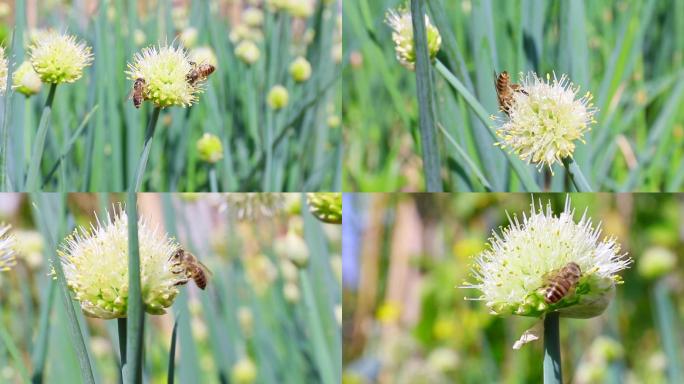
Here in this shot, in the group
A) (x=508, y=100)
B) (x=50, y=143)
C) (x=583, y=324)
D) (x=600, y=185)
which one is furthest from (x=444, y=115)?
(x=50, y=143)

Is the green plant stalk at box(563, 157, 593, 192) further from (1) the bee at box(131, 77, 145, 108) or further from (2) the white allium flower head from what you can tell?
(1) the bee at box(131, 77, 145, 108)

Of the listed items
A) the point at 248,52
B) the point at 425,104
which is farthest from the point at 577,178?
the point at 248,52

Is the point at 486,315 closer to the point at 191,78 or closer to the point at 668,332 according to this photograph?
the point at 668,332

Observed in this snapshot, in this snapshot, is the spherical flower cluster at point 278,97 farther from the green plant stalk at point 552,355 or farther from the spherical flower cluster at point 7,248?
the green plant stalk at point 552,355

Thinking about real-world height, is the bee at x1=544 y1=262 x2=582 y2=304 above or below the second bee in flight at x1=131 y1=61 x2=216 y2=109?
below

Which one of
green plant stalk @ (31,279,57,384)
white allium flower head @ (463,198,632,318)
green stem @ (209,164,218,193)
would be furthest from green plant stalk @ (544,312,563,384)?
green plant stalk @ (31,279,57,384)

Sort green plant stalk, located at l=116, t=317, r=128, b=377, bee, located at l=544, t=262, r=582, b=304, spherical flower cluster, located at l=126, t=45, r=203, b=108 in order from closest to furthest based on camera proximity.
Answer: bee, located at l=544, t=262, r=582, b=304
green plant stalk, located at l=116, t=317, r=128, b=377
spherical flower cluster, located at l=126, t=45, r=203, b=108
